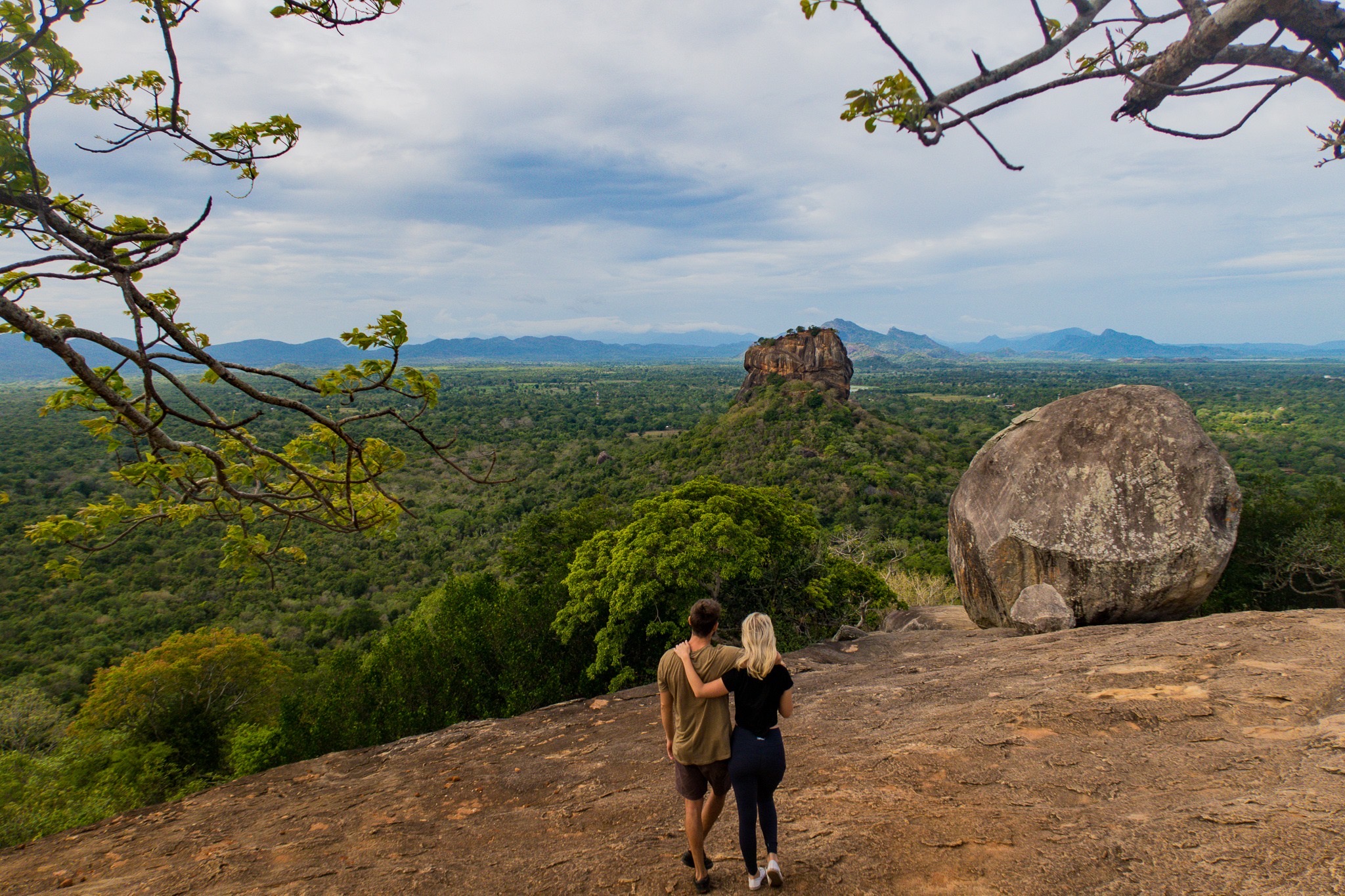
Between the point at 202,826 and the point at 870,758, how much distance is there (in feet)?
25.1

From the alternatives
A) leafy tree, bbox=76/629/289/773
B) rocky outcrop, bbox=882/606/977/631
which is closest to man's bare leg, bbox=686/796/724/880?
rocky outcrop, bbox=882/606/977/631

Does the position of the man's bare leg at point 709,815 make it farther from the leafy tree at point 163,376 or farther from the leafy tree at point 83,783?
the leafy tree at point 83,783

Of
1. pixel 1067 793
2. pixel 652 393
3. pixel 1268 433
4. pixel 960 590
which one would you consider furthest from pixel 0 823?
pixel 652 393

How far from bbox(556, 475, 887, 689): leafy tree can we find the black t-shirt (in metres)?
8.77

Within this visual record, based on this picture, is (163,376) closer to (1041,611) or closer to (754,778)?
(754,778)

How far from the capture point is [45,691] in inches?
1001

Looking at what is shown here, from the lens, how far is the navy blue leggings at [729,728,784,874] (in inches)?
161

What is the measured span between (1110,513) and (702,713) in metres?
8.80

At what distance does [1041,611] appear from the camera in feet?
32.9

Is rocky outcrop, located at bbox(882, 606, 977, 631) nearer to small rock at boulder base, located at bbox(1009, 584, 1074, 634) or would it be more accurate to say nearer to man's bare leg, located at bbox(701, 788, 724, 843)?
small rock at boulder base, located at bbox(1009, 584, 1074, 634)

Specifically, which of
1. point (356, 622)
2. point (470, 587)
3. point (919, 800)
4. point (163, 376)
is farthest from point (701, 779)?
point (356, 622)

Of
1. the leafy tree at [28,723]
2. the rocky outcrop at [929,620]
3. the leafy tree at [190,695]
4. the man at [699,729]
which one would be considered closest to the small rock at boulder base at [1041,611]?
the rocky outcrop at [929,620]

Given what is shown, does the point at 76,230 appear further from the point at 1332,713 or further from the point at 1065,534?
the point at 1065,534

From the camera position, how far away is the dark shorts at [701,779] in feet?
13.9
